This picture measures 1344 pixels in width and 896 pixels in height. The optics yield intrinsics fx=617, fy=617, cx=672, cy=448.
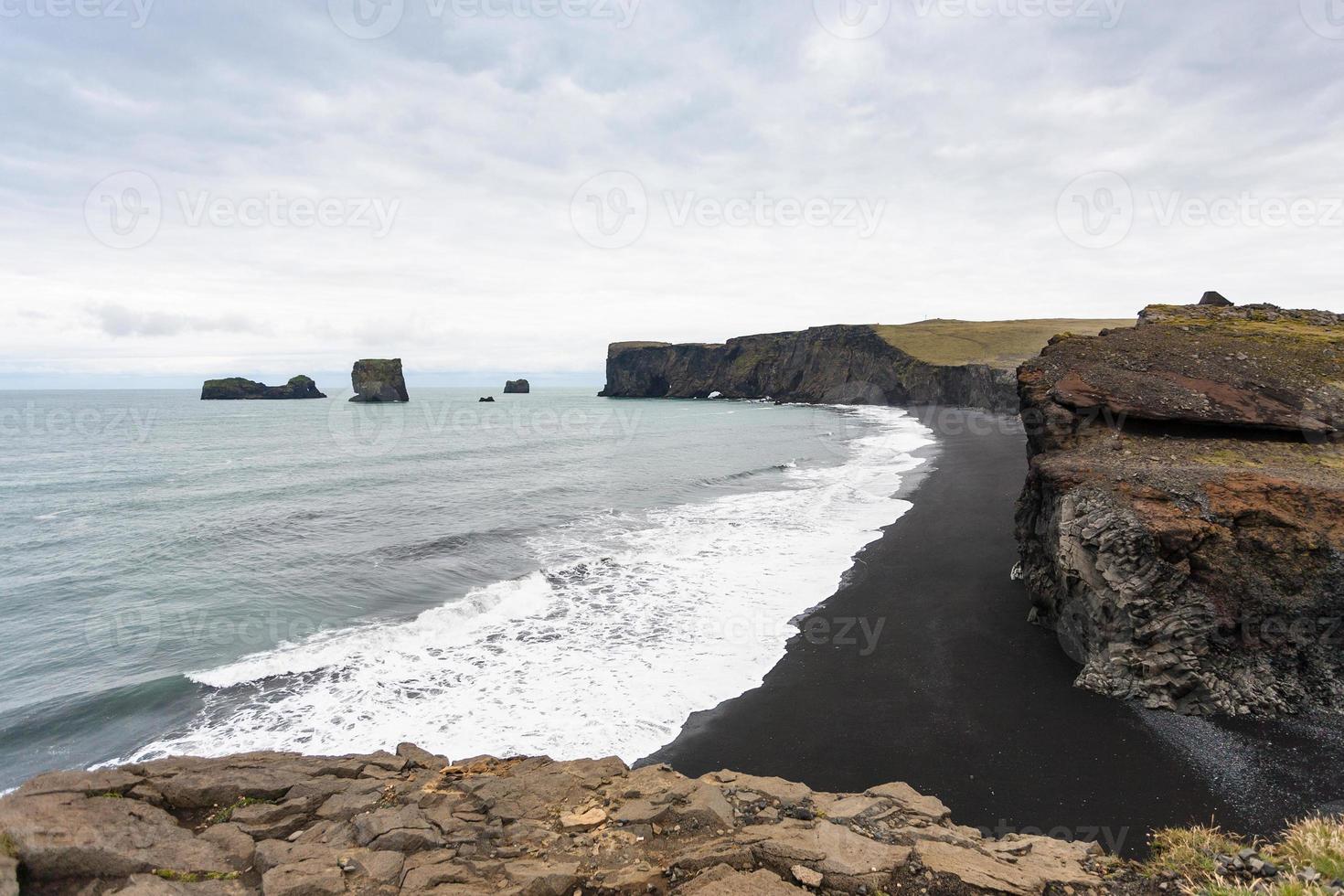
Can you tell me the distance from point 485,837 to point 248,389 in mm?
212290

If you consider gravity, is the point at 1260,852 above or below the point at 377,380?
below

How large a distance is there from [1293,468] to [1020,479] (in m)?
20.1

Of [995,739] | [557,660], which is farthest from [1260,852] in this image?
[557,660]

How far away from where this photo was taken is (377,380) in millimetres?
154250

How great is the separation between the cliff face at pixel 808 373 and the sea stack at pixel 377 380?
5783 cm

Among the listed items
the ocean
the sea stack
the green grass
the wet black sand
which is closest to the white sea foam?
the ocean

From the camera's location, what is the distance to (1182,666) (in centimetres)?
1067

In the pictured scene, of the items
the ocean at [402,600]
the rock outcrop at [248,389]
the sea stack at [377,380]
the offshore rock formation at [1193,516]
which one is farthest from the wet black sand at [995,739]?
the rock outcrop at [248,389]

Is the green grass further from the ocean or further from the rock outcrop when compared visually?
the rock outcrop

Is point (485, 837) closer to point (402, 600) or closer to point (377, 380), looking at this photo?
point (402, 600)

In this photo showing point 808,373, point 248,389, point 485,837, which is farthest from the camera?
point 248,389

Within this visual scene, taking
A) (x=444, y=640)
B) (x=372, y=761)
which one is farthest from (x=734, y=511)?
(x=372, y=761)

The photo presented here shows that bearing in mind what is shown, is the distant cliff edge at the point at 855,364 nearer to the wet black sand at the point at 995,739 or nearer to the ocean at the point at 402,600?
the ocean at the point at 402,600

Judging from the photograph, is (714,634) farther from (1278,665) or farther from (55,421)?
(55,421)
